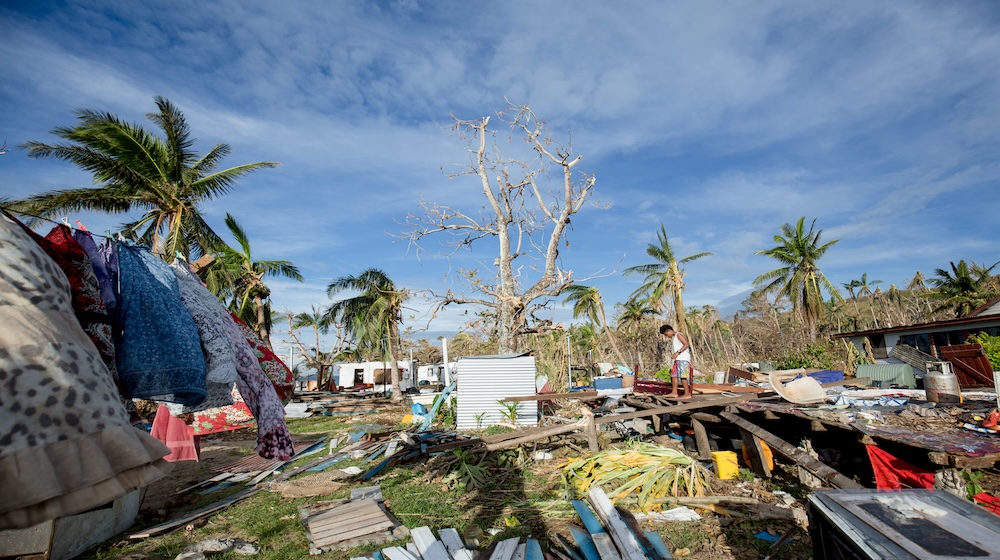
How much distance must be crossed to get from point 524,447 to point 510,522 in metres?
4.16

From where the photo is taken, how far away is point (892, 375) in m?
15.2

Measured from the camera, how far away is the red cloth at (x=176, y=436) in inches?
313

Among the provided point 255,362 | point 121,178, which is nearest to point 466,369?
point 121,178

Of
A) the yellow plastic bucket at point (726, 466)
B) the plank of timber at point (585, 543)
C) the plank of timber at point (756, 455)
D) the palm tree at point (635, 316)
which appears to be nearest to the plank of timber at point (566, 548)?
the plank of timber at point (585, 543)

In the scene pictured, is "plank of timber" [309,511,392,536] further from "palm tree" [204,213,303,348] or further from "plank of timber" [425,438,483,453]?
"palm tree" [204,213,303,348]

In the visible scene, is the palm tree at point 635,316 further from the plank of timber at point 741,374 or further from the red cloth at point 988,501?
the red cloth at point 988,501

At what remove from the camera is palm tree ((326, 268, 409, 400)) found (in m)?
27.5

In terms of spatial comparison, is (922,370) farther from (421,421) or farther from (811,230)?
(421,421)

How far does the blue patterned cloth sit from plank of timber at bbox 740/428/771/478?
8427mm

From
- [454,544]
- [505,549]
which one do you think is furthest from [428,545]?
[505,549]

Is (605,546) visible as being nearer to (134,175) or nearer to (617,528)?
(617,528)

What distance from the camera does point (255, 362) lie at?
11.0 ft

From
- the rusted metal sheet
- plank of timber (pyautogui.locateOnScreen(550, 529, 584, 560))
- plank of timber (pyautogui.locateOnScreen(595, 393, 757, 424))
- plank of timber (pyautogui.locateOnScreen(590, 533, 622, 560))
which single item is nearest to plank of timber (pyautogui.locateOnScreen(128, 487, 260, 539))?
plank of timber (pyautogui.locateOnScreen(550, 529, 584, 560))

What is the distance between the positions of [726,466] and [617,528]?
11.2ft
